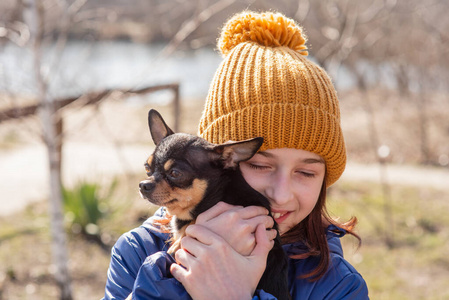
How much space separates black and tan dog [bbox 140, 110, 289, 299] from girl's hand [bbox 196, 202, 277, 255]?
0.06m

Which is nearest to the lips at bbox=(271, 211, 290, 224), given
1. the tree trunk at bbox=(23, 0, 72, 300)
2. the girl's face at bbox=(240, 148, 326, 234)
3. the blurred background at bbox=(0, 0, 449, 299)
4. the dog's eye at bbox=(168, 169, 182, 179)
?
the girl's face at bbox=(240, 148, 326, 234)

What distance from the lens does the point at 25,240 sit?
6551 millimetres

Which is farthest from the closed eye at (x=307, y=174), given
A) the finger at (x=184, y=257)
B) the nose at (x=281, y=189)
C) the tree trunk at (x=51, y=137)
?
the tree trunk at (x=51, y=137)

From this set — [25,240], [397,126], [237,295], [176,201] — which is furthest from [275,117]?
[397,126]

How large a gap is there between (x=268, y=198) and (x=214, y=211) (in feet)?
0.79

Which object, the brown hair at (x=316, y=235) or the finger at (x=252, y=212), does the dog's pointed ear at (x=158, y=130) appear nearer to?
the finger at (x=252, y=212)

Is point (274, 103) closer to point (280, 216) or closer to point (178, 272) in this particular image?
point (280, 216)

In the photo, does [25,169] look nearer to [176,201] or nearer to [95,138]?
[95,138]

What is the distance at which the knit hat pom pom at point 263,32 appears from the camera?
2.41 m

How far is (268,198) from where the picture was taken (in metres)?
2.15

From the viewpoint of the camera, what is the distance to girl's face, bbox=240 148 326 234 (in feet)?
6.92

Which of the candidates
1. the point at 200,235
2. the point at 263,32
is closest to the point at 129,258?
the point at 200,235

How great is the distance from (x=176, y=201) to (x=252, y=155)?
1.29 feet

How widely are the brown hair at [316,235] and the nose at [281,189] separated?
284 mm
